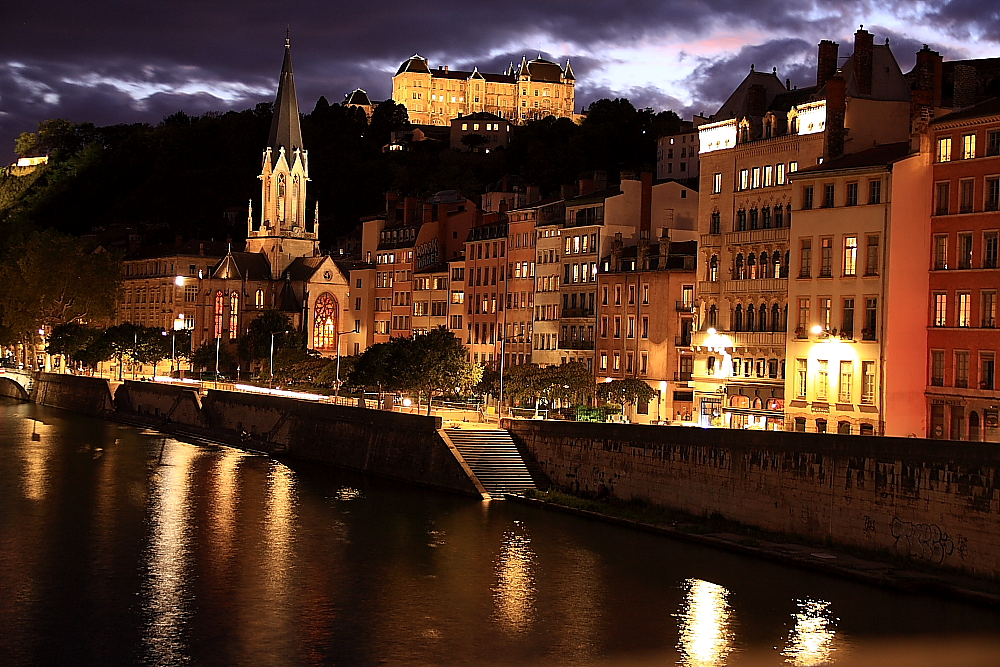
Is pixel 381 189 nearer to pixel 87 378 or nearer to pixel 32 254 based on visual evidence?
pixel 32 254

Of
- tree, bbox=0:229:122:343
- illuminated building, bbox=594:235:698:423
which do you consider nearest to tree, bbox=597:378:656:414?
illuminated building, bbox=594:235:698:423

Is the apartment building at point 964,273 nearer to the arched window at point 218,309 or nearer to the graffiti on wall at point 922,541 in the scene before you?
the graffiti on wall at point 922,541

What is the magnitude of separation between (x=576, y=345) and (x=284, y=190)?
69441 millimetres

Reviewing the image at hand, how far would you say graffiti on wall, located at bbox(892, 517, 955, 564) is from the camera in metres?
37.8

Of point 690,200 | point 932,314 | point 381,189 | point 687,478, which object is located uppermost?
point 381,189

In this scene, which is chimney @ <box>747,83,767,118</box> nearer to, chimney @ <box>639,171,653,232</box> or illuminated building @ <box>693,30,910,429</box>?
illuminated building @ <box>693,30,910,429</box>

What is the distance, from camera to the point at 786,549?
41.9m

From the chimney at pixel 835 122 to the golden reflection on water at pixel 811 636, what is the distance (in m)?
27.1

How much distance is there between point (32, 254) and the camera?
409ft

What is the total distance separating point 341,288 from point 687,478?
87.9 m

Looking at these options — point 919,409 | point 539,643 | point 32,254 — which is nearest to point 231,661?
point 539,643

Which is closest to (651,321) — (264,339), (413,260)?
(413,260)

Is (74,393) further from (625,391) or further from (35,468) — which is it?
(625,391)

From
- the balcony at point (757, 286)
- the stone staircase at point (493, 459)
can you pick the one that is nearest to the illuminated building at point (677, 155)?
the balcony at point (757, 286)
